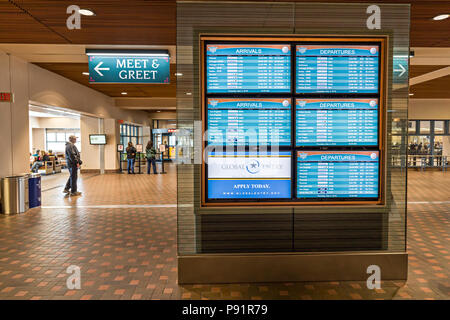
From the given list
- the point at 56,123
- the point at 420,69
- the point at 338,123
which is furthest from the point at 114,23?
the point at 56,123

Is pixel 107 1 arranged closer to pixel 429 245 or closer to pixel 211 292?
pixel 211 292

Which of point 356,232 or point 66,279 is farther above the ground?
point 356,232

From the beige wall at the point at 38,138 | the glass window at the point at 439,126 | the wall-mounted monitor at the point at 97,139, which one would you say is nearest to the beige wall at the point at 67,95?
the wall-mounted monitor at the point at 97,139

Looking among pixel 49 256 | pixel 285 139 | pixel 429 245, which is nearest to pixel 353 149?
pixel 285 139

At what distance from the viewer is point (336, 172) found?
326 cm

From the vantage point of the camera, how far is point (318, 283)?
3227mm

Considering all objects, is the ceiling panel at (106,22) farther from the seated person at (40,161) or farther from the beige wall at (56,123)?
the beige wall at (56,123)

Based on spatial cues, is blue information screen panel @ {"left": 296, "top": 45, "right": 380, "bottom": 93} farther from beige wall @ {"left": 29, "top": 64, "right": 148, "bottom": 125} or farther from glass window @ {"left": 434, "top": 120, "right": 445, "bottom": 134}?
glass window @ {"left": 434, "top": 120, "right": 445, "bottom": 134}

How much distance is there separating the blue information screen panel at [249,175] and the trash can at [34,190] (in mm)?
5607

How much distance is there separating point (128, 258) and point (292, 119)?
271 centimetres

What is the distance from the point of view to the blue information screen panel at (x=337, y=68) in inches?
125

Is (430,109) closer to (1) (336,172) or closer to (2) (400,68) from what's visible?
(2) (400,68)

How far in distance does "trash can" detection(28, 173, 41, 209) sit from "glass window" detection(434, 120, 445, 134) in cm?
1817

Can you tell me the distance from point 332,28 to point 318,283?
2639 millimetres
